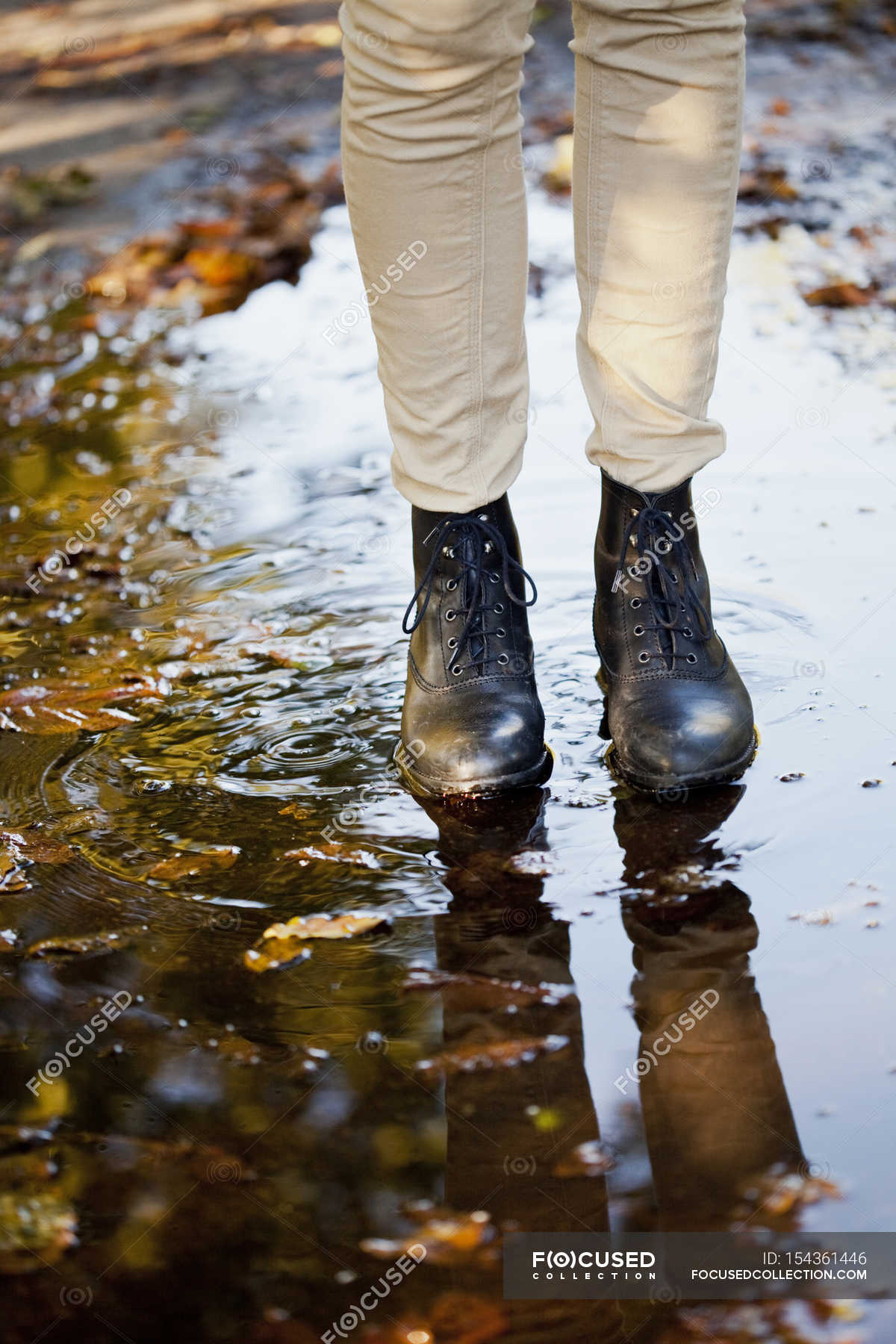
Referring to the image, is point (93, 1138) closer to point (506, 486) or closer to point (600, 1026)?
point (600, 1026)

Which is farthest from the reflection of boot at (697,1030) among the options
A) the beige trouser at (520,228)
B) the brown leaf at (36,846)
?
the brown leaf at (36,846)

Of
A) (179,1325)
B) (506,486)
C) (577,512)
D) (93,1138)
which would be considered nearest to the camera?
(179,1325)

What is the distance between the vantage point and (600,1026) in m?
1.13

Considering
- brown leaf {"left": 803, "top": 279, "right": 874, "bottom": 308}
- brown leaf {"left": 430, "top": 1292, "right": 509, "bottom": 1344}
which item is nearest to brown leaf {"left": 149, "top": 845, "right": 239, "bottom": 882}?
brown leaf {"left": 430, "top": 1292, "right": 509, "bottom": 1344}

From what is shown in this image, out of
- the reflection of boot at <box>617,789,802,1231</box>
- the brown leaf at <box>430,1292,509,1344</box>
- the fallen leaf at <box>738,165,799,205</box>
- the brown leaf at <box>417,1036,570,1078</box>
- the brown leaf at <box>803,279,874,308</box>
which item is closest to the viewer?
the brown leaf at <box>430,1292,509,1344</box>

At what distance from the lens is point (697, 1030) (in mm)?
1112

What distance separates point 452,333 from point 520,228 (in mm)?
139

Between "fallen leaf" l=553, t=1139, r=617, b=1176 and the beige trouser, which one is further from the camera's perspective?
the beige trouser

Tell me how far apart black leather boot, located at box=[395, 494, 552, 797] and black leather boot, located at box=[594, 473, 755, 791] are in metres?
0.10

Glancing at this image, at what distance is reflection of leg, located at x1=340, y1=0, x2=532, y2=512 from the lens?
123 centimetres

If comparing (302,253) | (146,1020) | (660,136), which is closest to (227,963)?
(146,1020)

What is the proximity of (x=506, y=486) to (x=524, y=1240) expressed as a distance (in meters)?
0.80

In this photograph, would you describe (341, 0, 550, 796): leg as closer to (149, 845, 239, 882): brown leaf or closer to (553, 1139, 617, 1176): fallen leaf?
(149, 845, 239, 882): brown leaf

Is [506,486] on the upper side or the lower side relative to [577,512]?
upper
